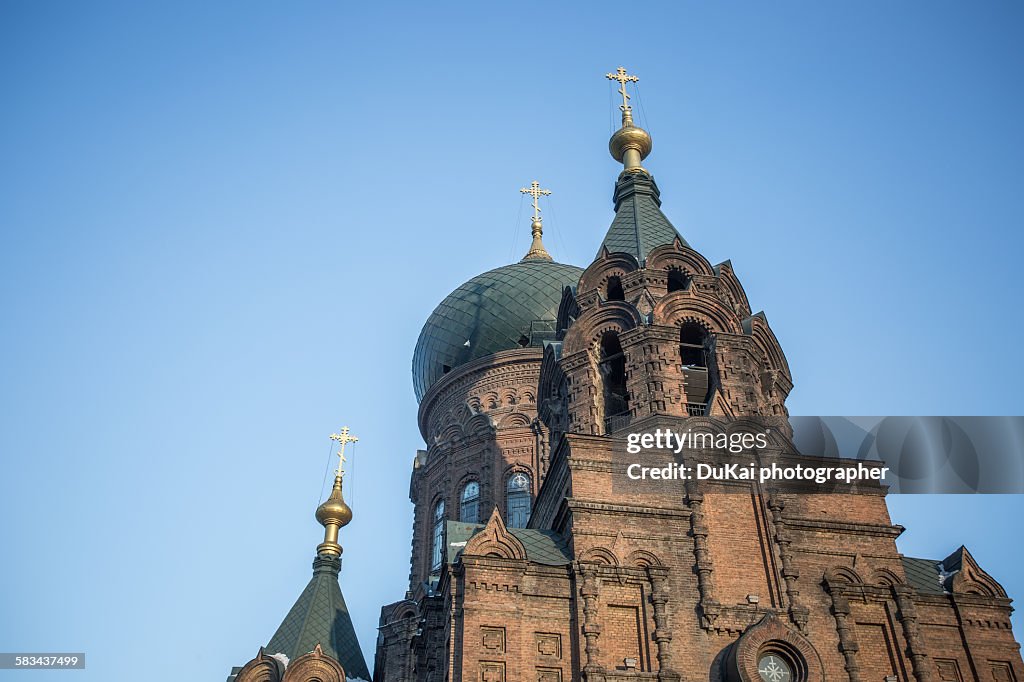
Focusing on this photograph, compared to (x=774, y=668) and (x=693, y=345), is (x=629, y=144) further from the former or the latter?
(x=774, y=668)

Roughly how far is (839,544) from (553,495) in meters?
4.42

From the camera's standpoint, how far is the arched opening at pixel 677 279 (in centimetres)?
1939

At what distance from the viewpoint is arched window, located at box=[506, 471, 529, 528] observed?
78.1 ft

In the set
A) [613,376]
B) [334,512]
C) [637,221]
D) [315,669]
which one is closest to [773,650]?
[613,376]

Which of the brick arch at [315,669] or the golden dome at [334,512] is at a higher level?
the golden dome at [334,512]

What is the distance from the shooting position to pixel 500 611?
46.2 feet

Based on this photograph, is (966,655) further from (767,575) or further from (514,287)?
(514,287)

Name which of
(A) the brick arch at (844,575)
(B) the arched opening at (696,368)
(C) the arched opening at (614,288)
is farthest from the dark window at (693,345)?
(A) the brick arch at (844,575)

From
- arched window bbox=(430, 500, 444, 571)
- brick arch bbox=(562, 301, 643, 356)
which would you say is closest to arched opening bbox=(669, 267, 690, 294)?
brick arch bbox=(562, 301, 643, 356)

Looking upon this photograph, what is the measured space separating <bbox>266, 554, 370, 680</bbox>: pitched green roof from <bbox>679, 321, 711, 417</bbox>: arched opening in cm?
835

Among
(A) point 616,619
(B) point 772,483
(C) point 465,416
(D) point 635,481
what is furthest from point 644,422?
(C) point 465,416

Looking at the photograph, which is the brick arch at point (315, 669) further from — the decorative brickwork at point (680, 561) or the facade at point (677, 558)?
→ the decorative brickwork at point (680, 561)

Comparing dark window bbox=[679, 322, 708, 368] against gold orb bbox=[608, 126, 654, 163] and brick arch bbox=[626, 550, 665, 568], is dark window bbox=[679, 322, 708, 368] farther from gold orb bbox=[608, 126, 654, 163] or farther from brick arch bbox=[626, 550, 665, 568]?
gold orb bbox=[608, 126, 654, 163]

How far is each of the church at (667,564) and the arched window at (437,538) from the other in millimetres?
2836
